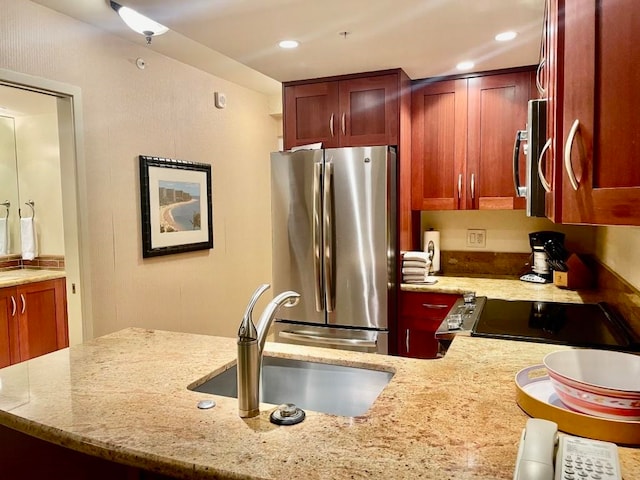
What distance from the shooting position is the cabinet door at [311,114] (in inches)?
123

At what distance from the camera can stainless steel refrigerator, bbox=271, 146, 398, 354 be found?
279 centimetres

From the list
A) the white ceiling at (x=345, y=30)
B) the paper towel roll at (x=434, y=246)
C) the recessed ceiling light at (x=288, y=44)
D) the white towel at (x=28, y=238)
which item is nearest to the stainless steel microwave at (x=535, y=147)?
the white ceiling at (x=345, y=30)

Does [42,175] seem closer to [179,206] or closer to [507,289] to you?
[179,206]

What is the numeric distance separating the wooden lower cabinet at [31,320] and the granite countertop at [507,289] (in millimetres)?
2872

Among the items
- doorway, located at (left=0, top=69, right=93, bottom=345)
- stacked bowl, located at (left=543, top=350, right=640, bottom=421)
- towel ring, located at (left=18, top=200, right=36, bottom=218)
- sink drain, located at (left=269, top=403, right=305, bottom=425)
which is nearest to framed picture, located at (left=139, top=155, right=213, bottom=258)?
doorway, located at (left=0, top=69, right=93, bottom=345)

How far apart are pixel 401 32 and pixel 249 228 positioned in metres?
2.55

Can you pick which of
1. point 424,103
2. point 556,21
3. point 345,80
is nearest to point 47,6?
point 345,80

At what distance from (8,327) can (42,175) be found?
1.45 m

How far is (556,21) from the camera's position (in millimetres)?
1218

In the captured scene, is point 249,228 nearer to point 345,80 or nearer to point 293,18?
point 345,80

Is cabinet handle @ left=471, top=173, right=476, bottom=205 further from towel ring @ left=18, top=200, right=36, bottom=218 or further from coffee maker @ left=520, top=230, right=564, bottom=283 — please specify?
towel ring @ left=18, top=200, right=36, bottom=218

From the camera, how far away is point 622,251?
7.00 ft

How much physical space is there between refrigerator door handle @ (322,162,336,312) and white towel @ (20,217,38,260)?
2.93 meters

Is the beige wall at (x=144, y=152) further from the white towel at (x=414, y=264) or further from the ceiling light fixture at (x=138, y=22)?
the white towel at (x=414, y=264)
